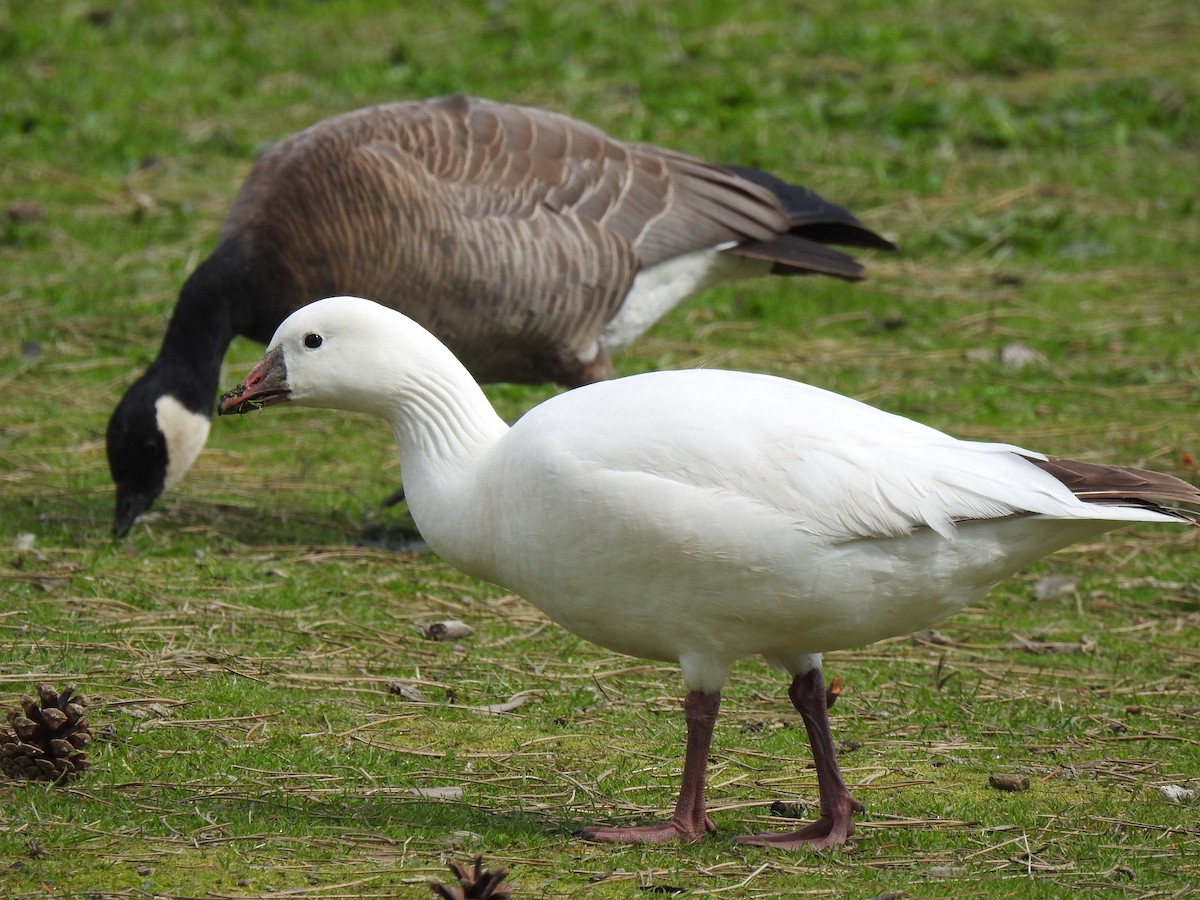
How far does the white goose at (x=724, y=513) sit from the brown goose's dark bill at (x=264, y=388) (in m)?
0.23

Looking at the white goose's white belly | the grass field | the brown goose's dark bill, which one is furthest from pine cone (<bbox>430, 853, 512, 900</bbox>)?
the brown goose's dark bill

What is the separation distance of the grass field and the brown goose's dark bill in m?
0.95

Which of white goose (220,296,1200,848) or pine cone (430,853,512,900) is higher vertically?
white goose (220,296,1200,848)

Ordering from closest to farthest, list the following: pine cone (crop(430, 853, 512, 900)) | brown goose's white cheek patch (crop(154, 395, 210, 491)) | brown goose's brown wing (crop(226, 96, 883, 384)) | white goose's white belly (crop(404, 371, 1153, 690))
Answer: pine cone (crop(430, 853, 512, 900))
white goose's white belly (crop(404, 371, 1153, 690))
brown goose's white cheek patch (crop(154, 395, 210, 491))
brown goose's brown wing (crop(226, 96, 883, 384))

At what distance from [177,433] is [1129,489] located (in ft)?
13.9

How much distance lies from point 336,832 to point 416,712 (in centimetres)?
99

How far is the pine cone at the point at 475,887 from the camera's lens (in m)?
3.17

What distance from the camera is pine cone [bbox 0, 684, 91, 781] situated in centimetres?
386

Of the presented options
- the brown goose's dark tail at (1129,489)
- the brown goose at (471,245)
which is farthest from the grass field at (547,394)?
the brown goose's dark tail at (1129,489)

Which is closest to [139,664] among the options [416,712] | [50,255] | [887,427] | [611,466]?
[416,712]

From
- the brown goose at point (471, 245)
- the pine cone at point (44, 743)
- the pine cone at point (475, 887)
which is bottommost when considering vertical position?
the pine cone at point (44, 743)

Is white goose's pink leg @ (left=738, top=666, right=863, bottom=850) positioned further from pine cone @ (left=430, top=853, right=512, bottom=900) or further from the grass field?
pine cone @ (left=430, top=853, right=512, bottom=900)

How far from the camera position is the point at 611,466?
3.62 meters

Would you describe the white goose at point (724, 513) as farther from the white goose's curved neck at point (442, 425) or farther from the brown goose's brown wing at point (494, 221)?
the brown goose's brown wing at point (494, 221)
